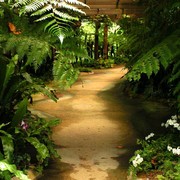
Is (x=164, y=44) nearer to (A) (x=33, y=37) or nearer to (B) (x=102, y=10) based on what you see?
(A) (x=33, y=37)

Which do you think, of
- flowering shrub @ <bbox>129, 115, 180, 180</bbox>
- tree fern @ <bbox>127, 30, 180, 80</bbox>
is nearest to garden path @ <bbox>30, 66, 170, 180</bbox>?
flowering shrub @ <bbox>129, 115, 180, 180</bbox>

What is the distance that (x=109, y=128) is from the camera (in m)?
6.34

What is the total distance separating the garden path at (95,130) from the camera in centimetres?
441

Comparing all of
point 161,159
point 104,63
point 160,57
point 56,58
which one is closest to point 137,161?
point 161,159

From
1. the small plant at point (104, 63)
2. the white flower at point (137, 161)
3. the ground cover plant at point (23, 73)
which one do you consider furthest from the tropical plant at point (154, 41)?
the small plant at point (104, 63)

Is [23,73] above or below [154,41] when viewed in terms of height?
below

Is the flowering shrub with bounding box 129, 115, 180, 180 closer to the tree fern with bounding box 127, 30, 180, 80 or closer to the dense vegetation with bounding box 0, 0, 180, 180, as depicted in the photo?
the dense vegetation with bounding box 0, 0, 180, 180

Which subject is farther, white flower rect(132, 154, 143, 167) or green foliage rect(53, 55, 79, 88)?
white flower rect(132, 154, 143, 167)

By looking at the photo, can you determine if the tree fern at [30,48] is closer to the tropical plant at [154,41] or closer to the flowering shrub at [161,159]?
the tropical plant at [154,41]

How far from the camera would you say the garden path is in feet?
14.5

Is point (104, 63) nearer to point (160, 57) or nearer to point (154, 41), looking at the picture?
point (154, 41)

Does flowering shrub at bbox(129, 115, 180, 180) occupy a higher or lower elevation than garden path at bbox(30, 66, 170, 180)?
higher

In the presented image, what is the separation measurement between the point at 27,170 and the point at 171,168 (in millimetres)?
1758

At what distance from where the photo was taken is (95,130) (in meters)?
6.19
